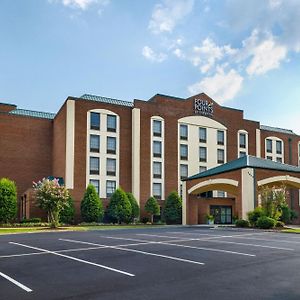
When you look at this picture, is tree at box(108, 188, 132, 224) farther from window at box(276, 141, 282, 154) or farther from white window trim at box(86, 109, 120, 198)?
window at box(276, 141, 282, 154)

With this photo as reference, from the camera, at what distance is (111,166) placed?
49094 mm

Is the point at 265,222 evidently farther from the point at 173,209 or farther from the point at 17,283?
the point at 17,283

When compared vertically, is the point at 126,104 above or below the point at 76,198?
above

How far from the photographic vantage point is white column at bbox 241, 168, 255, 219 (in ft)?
111

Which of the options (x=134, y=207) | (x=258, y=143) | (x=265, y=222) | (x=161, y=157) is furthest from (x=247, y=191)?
(x=258, y=143)

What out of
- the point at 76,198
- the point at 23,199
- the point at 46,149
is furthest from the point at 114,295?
the point at 46,149

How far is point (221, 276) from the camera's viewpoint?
9.61m

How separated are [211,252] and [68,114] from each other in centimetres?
3466

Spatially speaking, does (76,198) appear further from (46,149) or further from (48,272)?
(48,272)

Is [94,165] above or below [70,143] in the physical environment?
below

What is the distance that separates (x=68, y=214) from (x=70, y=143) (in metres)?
8.48

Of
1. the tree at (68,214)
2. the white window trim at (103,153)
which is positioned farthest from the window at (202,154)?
the tree at (68,214)

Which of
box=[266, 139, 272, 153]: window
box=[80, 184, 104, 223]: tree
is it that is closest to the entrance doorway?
box=[266, 139, 272, 153]: window

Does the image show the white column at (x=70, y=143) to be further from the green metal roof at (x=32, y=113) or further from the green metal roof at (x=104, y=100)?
the green metal roof at (x=32, y=113)
